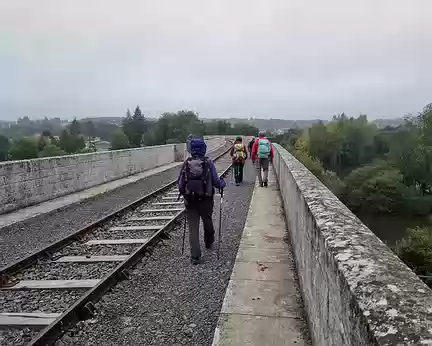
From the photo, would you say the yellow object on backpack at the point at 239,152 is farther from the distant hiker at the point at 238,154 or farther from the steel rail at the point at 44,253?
the steel rail at the point at 44,253

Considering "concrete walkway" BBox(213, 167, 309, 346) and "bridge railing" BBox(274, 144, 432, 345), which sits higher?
"bridge railing" BBox(274, 144, 432, 345)

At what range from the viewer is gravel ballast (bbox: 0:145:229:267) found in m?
7.59

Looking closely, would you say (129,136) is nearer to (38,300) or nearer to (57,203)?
(57,203)

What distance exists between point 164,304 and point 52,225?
5255mm

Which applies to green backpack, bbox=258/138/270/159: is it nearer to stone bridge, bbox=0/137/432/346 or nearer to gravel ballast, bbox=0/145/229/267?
stone bridge, bbox=0/137/432/346

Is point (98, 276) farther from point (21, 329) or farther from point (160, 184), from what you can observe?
point (160, 184)

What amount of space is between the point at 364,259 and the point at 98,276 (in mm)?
4443

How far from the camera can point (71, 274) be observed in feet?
20.1

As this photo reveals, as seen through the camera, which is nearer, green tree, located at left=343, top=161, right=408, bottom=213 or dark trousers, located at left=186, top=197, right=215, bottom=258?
dark trousers, located at left=186, top=197, right=215, bottom=258

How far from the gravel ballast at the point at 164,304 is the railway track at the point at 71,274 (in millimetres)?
149

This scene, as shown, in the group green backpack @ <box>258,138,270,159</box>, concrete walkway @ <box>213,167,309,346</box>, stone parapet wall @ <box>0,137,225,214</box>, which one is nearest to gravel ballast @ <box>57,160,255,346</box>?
concrete walkway @ <box>213,167,309,346</box>

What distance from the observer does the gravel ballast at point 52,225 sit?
759 centimetres

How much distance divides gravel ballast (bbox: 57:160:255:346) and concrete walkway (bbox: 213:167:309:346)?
24 centimetres

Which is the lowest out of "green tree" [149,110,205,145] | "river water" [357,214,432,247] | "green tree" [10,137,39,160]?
"river water" [357,214,432,247]
